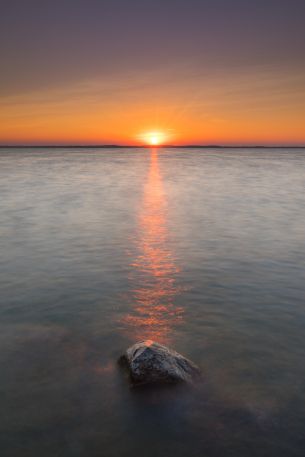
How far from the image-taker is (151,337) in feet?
37.5

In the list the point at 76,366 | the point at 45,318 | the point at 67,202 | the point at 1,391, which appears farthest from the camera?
the point at 67,202

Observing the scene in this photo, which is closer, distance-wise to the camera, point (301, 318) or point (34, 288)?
point (301, 318)

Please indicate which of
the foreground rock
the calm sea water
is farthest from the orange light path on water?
the foreground rock

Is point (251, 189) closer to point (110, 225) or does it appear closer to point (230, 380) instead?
point (110, 225)

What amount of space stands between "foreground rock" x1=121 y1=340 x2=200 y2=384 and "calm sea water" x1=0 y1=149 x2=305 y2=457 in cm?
30

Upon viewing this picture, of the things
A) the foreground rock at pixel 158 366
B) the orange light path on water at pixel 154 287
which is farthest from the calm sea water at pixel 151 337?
the foreground rock at pixel 158 366

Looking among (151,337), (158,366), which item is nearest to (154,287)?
(151,337)

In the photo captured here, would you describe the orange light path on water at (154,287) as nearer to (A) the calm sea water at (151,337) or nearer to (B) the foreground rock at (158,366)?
(A) the calm sea water at (151,337)

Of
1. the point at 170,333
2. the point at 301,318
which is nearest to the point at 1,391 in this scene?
the point at 170,333

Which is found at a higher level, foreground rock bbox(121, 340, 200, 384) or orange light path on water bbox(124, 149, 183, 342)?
foreground rock bbox(121, 340, 200, 384)

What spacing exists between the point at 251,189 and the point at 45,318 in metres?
45.9

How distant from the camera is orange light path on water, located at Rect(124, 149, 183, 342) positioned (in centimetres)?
1209

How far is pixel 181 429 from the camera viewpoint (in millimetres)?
7773

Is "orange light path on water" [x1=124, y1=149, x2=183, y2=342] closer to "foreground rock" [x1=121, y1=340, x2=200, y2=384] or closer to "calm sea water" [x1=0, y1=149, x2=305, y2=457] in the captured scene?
"calm sea water" [x1=0, y1=149, x2=305, y2=457]
